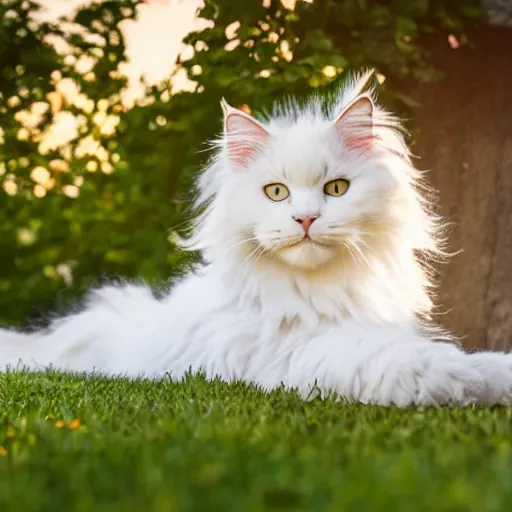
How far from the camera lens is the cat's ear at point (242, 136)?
273cm

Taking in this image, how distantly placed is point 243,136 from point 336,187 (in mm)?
378

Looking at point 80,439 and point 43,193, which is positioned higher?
point 43,193

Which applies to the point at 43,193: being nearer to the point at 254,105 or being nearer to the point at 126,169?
the point at 126,169

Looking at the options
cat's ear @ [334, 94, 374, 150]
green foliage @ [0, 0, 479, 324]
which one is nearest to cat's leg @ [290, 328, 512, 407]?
cat's ear @ [334, 94, 374, 150]

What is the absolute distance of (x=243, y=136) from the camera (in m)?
2.75

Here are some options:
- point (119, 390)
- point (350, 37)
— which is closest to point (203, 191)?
point (119, 390)

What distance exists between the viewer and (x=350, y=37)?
14.5 ft

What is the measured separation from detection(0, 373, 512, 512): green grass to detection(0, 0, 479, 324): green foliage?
227cm

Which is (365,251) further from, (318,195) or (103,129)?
(103,129)

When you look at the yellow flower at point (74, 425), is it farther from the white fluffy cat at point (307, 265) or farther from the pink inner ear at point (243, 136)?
the pink inner ear at point (243, 136)

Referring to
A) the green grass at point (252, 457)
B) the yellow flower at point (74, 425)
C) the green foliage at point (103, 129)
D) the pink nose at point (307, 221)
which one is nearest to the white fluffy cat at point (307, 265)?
the pink nose at point (307, 221)

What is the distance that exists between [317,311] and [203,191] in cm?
68

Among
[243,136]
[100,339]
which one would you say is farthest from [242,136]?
[100,339]

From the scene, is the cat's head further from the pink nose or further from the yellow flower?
the yellow flower
